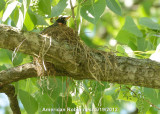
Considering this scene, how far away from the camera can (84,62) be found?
2.79 meters

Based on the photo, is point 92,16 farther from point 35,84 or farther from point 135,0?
point 135,0

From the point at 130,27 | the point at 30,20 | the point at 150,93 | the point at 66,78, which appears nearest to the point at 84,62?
the point at 66,78

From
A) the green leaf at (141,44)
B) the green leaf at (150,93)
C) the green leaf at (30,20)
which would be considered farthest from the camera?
the green leaf at (141,44)

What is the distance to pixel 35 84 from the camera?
3330mm

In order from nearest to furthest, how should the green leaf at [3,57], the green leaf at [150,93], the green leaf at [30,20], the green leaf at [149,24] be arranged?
the green leaf at [30,20], the green leaf at [150,93], the green leaf at [3,57], the green leaf at [149,24]

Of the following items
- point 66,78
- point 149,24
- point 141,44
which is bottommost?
point 66,78

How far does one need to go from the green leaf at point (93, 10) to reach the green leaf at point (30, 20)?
532 millimetres

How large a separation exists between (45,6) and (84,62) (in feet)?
2.23

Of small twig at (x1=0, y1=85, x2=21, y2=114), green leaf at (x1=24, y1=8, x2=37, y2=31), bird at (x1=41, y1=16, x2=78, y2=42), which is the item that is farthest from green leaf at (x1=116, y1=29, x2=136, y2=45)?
small twig at (x1=0, y1=85, x2=21, y2=114)

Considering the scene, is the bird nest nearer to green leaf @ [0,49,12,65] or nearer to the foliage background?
the foliage background

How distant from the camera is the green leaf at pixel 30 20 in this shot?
2871 mm

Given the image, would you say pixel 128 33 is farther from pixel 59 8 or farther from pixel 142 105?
pixel 59 8

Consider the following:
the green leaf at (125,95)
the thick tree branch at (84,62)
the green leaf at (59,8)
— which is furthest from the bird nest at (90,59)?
the green leaf at (125,95)

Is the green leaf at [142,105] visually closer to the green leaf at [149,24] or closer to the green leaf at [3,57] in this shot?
the green leaf at [149,24]
